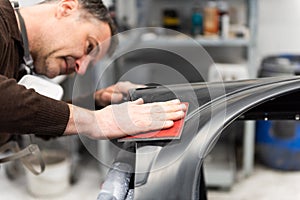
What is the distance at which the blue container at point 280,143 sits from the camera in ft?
8.19

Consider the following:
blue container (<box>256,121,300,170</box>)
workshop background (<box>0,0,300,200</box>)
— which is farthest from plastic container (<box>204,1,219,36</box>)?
blue container (<box>256,121,300,170</box>)

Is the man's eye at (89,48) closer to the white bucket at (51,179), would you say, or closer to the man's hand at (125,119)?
the man's hand at (125,119)

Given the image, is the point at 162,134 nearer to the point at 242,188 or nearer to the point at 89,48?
the point at 89,48

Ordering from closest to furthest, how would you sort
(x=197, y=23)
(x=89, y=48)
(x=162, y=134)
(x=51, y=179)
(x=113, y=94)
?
(x=162, y=134) → (x=113, y=94) → (x=89, y=48) → (x=51, y=179) → (x=197, y=23)

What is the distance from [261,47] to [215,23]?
22.5 inches

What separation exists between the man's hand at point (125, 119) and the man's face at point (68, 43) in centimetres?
41

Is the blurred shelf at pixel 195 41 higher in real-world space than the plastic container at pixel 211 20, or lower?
lower

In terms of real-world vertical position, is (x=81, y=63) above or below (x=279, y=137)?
above

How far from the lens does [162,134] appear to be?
0.92 meters

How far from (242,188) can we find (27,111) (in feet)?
5.65

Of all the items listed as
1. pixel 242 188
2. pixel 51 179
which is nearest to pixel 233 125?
pixel 242 188

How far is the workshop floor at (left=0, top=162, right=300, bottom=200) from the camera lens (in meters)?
2.35

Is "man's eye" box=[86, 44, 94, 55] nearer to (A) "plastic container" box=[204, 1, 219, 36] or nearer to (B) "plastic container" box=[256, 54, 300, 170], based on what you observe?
(A) "plastic container" box=[204, 1, 219, 36]

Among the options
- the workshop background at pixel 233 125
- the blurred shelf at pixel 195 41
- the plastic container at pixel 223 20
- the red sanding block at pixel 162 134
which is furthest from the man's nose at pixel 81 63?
the plastic container at pixel 223 20
